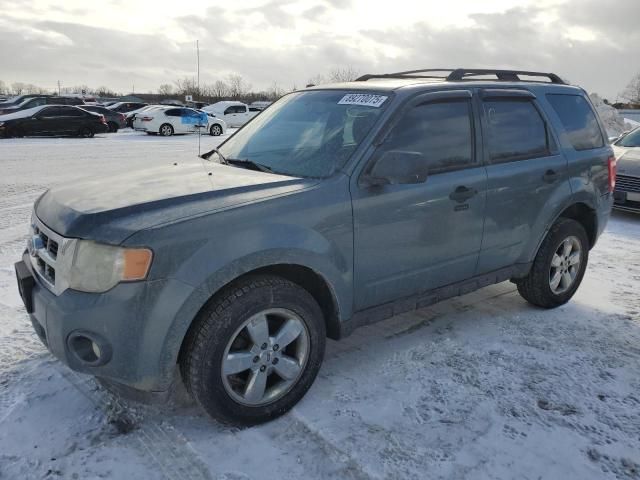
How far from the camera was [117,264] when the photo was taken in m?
2.42

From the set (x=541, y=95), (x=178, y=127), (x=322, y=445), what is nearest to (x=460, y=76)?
(x=541, y=95)

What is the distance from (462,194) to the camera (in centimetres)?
355

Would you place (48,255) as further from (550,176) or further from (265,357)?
(550,176)

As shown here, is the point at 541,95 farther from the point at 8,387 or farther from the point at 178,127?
the point at 178,127

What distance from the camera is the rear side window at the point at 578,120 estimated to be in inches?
174

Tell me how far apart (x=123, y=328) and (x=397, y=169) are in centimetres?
162

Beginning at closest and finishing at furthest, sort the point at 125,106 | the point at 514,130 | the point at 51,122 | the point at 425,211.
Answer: the point at 425,211
the point at 514,130
the point at 51,122
the point at 125,106

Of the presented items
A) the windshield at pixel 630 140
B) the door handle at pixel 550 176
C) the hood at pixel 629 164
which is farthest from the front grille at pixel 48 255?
the windshield at pixel 630 140

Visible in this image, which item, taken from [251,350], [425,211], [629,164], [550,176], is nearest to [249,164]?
[425,211]

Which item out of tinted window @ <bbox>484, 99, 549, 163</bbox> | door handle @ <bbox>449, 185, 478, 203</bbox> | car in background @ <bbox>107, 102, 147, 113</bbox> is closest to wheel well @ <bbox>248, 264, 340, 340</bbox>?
door handle @ <bbox>449, 185, 478, 203</bbox>

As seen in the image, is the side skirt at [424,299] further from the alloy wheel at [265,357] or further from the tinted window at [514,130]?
the tinted window at [514,130]

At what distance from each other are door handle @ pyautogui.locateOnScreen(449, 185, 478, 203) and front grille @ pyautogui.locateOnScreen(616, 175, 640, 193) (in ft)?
19.0

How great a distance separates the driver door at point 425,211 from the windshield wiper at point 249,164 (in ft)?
2.04

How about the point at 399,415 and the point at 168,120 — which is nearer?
the point at 399,415
